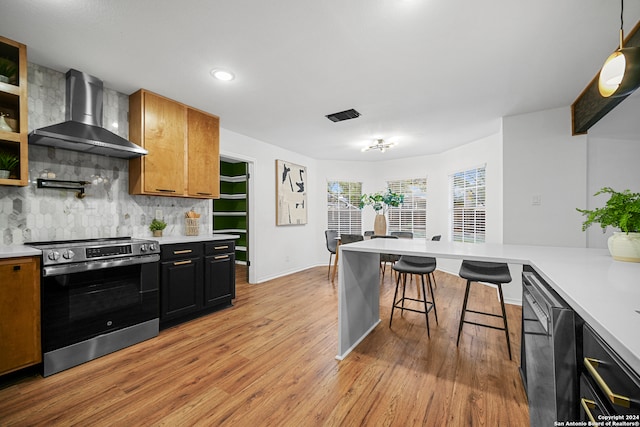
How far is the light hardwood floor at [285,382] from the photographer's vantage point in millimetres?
1544

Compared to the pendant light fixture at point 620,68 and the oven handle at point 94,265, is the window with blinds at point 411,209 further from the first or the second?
the oven handle at point 94,265

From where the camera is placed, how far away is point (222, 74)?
2484mm

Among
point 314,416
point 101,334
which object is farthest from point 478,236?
point 101,334

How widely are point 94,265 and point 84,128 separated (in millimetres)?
1255

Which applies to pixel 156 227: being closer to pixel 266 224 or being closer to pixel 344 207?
pixel 266 224

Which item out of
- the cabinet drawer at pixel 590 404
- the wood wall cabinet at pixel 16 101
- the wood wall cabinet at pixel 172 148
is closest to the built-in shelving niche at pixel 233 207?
the wood wall cabinet at pixel 172 148

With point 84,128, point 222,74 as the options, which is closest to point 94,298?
point 84,128

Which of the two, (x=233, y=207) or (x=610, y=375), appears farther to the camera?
(x=233, y=207)

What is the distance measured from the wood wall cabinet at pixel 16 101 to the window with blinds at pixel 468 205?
18.8 feet

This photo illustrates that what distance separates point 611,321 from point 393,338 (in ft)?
6.63

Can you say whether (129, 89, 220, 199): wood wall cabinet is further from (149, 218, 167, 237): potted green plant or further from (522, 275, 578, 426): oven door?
(522, 275, 578, 426): oven door

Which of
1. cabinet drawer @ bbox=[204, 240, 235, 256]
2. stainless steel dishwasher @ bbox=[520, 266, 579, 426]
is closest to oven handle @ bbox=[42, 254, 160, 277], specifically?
cabinet drawer @ bbox=[204, 240, 235, 256]

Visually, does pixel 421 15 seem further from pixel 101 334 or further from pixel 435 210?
pixel 435 210

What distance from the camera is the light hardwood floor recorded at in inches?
60.8
